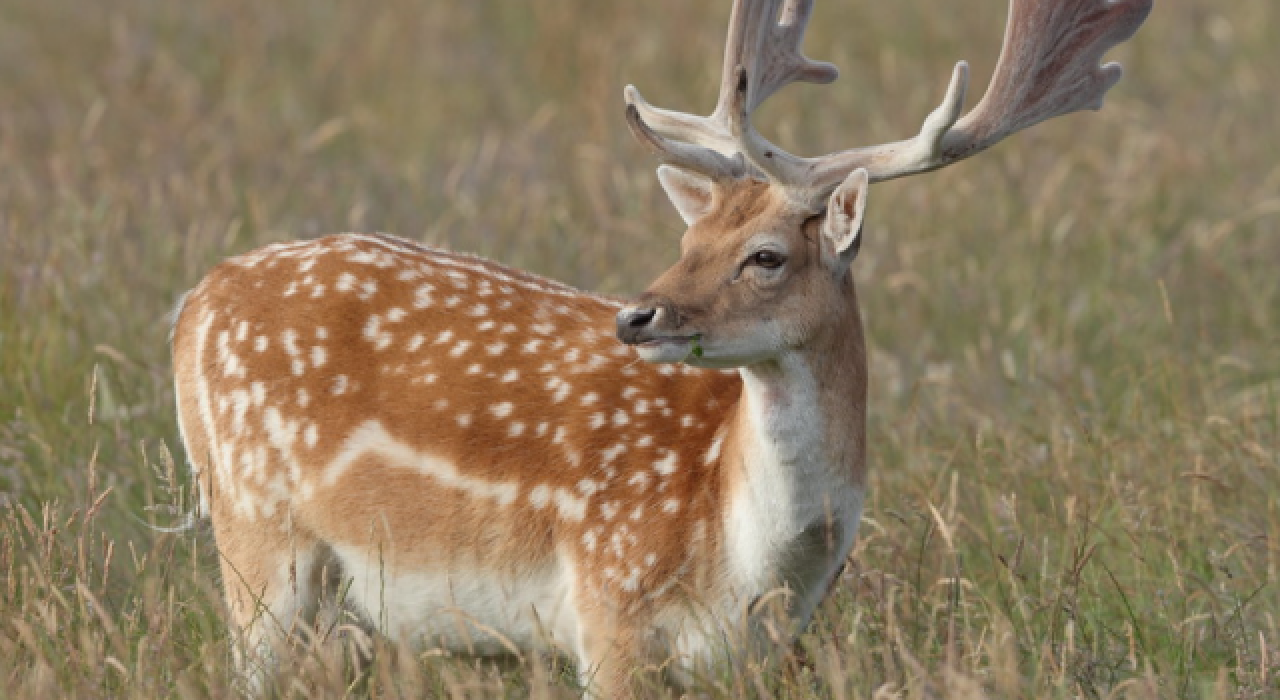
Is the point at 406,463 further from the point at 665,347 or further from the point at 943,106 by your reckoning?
the point at 943,106

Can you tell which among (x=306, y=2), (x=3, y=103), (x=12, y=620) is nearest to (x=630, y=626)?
(x=12, y=620)

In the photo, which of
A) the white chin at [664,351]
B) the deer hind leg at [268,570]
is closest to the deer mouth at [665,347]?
the white chin at [664,351]

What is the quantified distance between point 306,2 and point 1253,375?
6837mm

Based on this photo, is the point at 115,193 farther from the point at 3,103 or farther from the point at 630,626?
the point at 630,626

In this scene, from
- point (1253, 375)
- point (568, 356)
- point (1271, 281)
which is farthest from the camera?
point (1271, 281)

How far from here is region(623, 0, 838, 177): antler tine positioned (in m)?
4.29

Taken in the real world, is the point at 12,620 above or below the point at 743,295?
below

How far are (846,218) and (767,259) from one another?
0.65 ft

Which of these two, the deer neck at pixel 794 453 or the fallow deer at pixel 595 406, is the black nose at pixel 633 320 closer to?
the fallow deer at pixel 595 406

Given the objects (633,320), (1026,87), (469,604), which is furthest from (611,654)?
(1026,87)

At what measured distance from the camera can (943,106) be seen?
13.2 ft

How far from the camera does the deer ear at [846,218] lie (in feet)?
13.2

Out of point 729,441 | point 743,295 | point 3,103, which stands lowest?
point 3,103

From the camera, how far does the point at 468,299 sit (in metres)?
4.78
